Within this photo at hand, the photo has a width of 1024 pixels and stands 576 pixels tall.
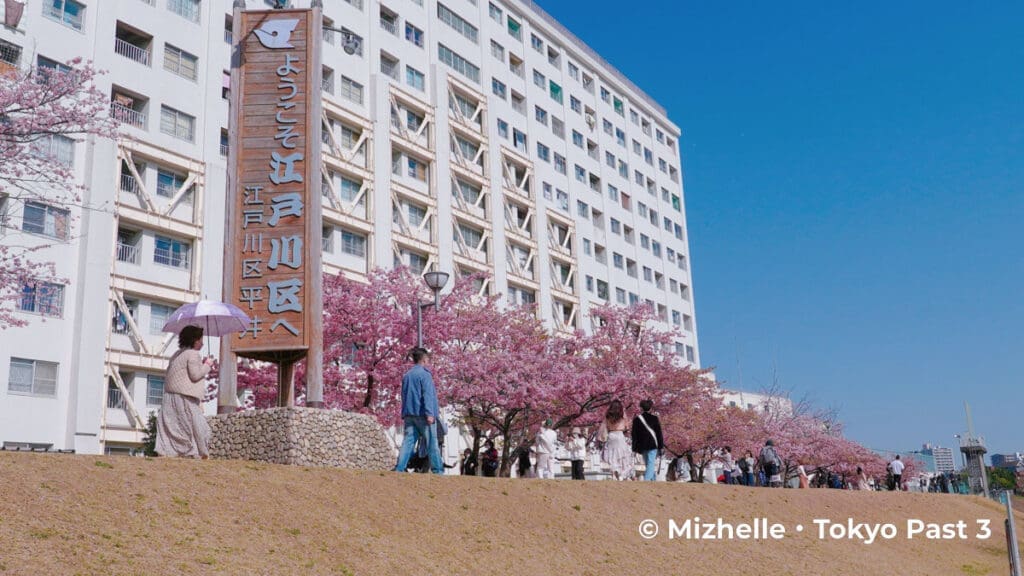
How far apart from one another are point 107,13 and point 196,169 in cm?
623

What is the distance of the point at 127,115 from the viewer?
32688 mm

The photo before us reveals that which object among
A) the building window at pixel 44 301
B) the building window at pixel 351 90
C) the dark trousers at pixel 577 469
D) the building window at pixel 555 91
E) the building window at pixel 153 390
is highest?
the building window at pixel 555 91

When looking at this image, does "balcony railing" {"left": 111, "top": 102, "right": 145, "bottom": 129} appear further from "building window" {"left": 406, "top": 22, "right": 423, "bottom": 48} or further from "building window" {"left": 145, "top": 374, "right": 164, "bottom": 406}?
"building window" {"left": 406, "top": 22, "right": 423, "bottom": 48}

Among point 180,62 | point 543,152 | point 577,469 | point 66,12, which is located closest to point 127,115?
point 180,62

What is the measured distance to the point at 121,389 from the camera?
30328mm

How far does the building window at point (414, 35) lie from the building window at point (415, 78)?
166 centimetres

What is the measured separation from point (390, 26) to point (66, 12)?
18.2 m

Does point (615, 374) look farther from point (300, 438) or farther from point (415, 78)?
point (415, 78)

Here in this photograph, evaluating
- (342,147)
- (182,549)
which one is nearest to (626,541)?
(182,549)

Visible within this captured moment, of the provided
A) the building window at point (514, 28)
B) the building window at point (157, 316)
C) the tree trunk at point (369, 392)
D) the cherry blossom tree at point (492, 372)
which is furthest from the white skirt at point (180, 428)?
the building window at point (514, 28)

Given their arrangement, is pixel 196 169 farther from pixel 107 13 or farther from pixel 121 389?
pixel 121 389

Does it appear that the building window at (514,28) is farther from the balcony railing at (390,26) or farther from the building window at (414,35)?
the balcony railing at (390,26)

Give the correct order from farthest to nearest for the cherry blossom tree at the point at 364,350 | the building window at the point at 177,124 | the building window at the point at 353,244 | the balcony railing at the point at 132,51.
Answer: the building window at the point at 353,244 < the building window at the point at 177,124 < the balcony railing at the point at 132,51 < the cherry blossom tree at the point at 364,350

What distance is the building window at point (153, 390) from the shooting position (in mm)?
31391
